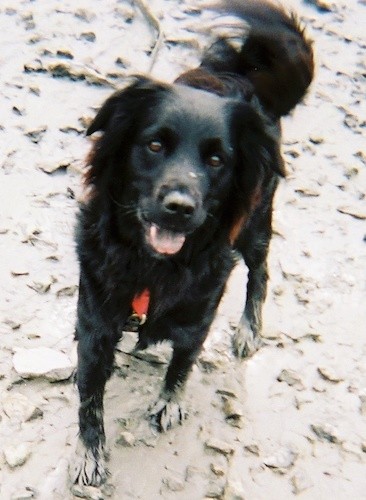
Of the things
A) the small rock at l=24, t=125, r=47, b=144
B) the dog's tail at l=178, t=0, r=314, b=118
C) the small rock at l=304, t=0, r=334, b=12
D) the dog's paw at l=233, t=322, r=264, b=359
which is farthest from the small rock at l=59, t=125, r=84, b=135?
the small rock at l=304, t=0, r=334, b=12

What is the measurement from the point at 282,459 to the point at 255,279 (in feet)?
3.09

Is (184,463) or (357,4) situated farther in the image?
(357,4)

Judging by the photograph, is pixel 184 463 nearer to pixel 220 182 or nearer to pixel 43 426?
pixel 43 426

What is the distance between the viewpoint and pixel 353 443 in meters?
3.17

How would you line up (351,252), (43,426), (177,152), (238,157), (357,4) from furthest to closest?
(357,4) → (351,252) → (43,426) → (238,157) → (177,152)

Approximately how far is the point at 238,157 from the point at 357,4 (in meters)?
5.22

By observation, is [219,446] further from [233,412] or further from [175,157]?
[175,157]

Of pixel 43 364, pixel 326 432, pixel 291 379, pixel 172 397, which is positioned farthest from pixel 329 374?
pixel 43 364

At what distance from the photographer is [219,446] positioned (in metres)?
3.04

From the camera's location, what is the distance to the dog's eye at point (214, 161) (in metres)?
2.48

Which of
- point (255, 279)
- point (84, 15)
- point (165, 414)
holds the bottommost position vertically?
point (84, 15)

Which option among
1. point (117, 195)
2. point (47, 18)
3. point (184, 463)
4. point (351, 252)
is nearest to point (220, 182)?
point (117, 195)

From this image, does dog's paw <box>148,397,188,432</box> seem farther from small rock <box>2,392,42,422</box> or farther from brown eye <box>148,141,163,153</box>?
brown eye <box>148,141,163,153</box>

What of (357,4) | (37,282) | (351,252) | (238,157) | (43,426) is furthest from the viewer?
(357,4)
